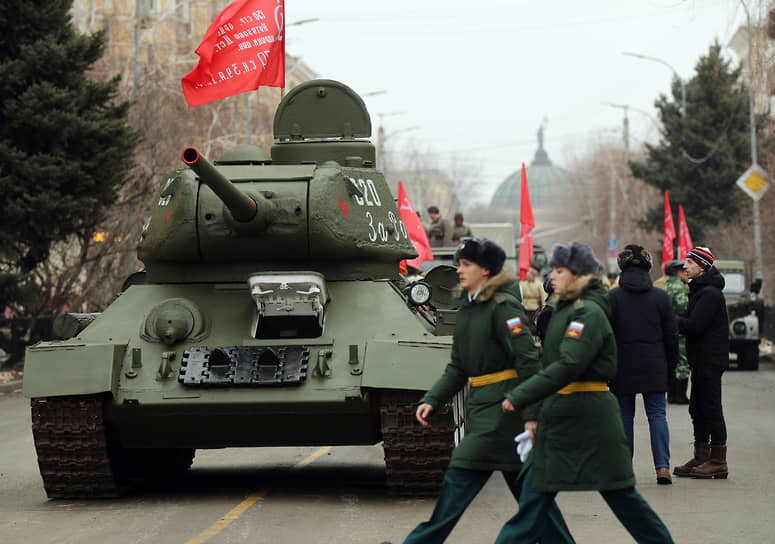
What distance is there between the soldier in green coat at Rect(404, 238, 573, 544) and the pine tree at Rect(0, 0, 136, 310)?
15911 mm

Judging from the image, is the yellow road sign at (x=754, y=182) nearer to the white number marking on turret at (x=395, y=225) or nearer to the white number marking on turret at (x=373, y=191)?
the white number marking on turret at (x=395, y=225)

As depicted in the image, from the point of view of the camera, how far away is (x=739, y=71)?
1917 inches

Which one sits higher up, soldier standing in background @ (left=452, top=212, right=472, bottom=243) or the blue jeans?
soldier standing in background @ (left=452, top=212, right=472, bottom=243)

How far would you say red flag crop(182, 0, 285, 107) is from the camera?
55.8 feet

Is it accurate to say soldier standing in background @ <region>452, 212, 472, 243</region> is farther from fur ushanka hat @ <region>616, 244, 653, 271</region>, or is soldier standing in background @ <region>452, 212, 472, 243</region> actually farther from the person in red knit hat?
fur ushanka hat @ <region>616, 244, 653, 271</region>

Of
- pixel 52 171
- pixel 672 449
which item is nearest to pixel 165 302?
pixel 672 449

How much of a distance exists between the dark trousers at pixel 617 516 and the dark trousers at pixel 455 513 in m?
0.12

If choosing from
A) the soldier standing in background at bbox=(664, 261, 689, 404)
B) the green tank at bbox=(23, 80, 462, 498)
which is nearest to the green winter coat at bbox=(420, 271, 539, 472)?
the green tank at bbox=(23, 80, 462, 498)

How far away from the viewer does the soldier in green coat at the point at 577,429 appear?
6.92 meters

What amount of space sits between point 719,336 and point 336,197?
11.0ft

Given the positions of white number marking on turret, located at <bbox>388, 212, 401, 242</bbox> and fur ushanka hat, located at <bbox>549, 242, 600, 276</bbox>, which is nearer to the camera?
fur ushanka hat, located at <bbox>549, 242, 600, 276</bbox>

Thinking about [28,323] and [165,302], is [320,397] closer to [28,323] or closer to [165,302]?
[165,302]

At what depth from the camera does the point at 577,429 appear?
701cm

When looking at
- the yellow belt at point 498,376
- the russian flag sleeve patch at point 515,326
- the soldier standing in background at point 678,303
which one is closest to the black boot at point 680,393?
the soldier standing in background at point 678,303
